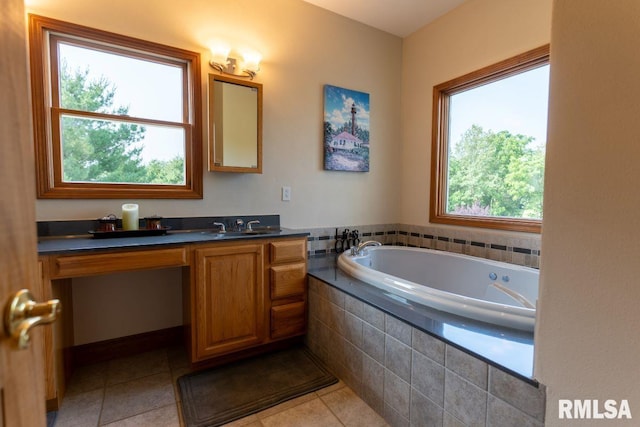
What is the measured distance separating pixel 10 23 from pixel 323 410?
5.90ft

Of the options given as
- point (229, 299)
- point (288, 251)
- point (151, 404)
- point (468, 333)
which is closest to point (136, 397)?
point (151, 404)

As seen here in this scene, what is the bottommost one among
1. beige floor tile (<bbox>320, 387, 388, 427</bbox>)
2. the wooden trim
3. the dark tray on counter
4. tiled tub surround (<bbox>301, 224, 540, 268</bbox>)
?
beige floor tile (<bbox>320, 387, 388, 427</bbox>)

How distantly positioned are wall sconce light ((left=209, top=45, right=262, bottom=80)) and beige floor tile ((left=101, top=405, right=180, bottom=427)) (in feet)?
7.16

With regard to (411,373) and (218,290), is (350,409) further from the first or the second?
(218,290)

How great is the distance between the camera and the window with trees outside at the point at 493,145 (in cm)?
218

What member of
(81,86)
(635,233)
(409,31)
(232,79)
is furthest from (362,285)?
(409,31)

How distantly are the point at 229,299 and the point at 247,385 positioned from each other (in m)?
0.50

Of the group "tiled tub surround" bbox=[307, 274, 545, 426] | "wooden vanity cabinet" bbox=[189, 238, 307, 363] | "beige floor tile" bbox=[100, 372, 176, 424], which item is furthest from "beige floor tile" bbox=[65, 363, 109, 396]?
"tiled tub surround" bbox=[307, 274, 545, 426]

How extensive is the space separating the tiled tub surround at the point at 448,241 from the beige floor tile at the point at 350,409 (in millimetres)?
1203

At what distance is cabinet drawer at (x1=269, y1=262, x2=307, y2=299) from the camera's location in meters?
2.05

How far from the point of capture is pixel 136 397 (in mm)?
1680

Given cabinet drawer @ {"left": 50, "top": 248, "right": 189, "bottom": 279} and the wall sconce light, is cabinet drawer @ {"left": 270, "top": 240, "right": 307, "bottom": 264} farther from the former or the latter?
the wall sconce light

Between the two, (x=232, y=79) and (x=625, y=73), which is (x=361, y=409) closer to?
(x=625, y=73)

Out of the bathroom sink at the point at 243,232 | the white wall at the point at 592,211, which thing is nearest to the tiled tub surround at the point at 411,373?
the white wall at the point at 592,211
